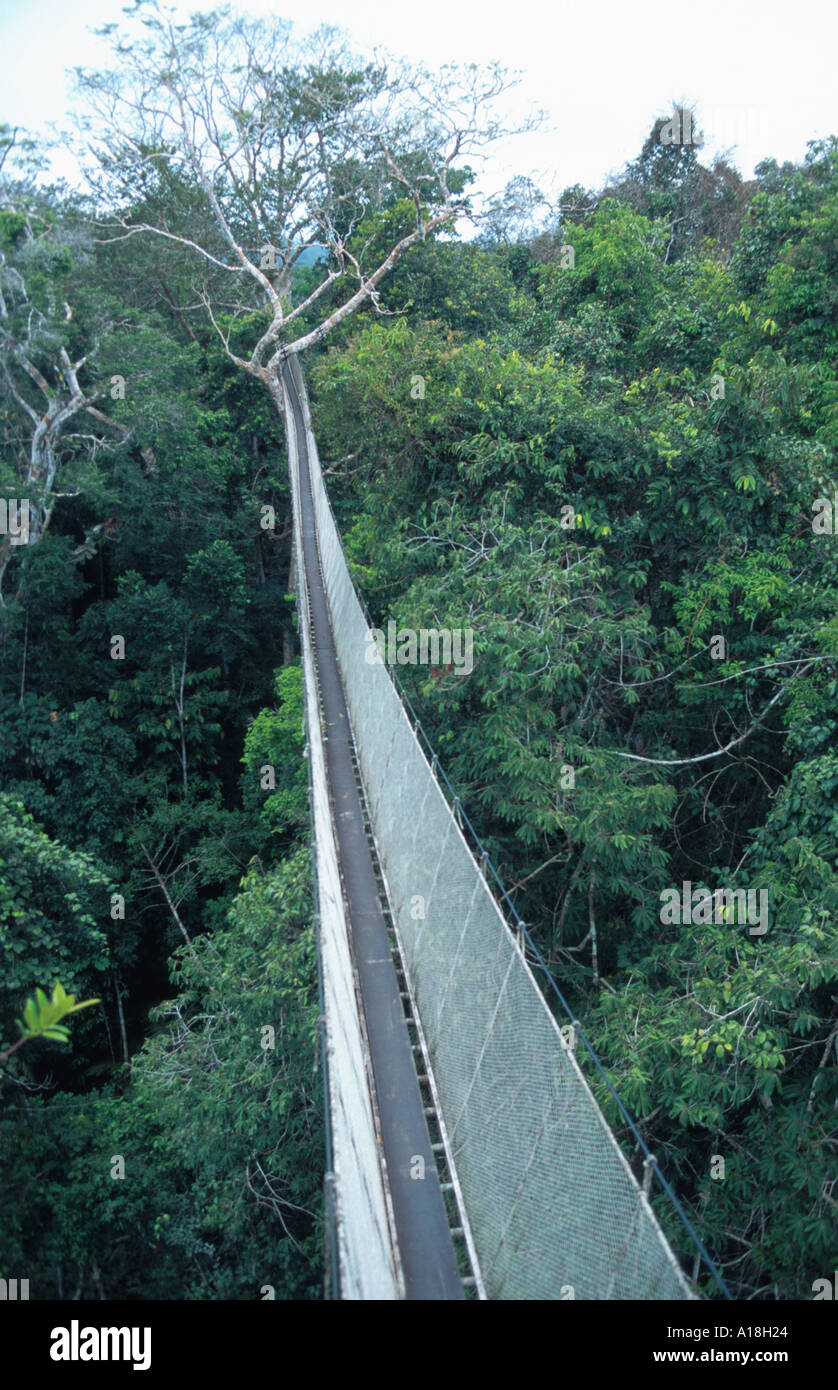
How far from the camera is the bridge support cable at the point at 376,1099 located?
12.7 feet

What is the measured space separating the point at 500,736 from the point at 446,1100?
2.85m

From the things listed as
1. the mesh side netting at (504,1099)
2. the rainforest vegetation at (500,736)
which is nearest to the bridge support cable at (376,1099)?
the mesh side netting at (504,1099)

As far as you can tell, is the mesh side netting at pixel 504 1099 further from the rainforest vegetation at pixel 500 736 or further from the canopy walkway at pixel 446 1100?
the rainforest vegetation at pixel 500 736

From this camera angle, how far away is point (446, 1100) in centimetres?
503

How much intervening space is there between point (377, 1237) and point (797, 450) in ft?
24.3

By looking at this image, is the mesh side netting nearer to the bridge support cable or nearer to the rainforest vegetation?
the bridge support cable

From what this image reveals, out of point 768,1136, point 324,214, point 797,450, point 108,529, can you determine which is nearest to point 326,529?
point 108,529

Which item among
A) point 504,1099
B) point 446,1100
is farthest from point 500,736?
point 504,1099

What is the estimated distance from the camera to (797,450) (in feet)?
27.4

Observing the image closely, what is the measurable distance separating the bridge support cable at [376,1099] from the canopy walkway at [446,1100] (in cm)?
1

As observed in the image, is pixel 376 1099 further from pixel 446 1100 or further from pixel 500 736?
pixel 500 736

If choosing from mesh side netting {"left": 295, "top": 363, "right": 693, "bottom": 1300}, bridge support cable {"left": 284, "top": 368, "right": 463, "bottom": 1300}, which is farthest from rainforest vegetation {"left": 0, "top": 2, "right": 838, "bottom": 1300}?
mesh side netting {"left": 295, "top": 363, "right": 693, "bottom": 1300}

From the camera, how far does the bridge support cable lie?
152 inches

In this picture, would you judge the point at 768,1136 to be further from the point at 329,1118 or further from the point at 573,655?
the point at 573,655
